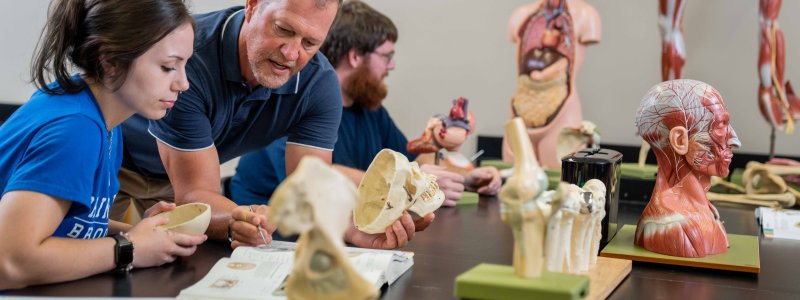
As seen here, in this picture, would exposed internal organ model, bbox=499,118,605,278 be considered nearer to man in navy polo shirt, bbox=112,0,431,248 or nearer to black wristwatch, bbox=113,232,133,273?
man in navy polo shirt, bbox=112,0,431,248

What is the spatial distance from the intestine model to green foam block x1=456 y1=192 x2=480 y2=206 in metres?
1.25

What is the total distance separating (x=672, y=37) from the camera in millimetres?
3400

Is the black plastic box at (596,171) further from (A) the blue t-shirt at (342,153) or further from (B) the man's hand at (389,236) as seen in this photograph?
(A) the blue t-shirt at (342,153)

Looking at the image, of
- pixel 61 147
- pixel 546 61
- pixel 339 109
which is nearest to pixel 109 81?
pixel 61 147

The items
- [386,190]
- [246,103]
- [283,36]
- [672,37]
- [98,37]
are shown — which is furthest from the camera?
[672,37]

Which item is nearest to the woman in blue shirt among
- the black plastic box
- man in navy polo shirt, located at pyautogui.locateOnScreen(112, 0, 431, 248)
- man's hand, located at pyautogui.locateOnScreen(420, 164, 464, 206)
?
man in navy polo shirt, located at pyautogui.locateOnScreen(112, 0, 431, 248)

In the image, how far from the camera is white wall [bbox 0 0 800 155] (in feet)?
12.5

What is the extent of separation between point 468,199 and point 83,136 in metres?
1.47

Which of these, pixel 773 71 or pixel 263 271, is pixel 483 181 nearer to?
pixel 773 71

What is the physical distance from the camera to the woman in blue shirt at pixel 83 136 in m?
1.48

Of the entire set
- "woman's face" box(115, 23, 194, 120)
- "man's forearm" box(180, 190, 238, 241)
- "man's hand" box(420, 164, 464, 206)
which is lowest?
"man's hand" box(420, 164, 464, 206)

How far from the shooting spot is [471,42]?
4.27m

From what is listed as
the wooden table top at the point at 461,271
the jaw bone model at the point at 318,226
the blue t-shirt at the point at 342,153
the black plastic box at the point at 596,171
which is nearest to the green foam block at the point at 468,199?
the wooden table top at the point at 461,271

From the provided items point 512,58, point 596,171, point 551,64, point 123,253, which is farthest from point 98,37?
point 512,58
